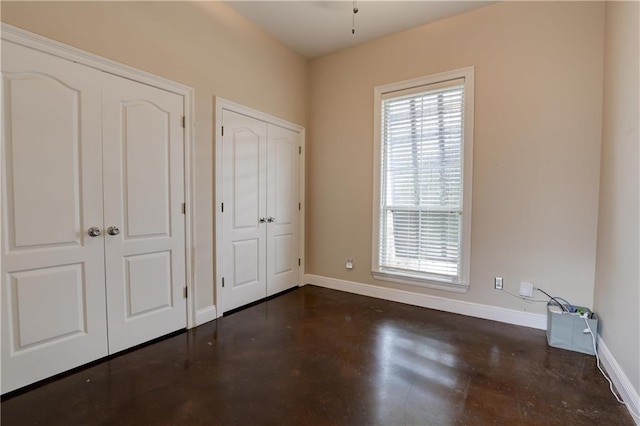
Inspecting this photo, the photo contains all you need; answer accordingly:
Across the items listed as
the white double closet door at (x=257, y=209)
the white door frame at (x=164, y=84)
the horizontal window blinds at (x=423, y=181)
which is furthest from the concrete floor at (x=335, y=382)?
the horizontal window blinds at (x=423, y=181)

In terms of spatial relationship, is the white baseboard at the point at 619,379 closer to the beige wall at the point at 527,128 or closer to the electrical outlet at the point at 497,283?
the beige wall at the point at 527,128

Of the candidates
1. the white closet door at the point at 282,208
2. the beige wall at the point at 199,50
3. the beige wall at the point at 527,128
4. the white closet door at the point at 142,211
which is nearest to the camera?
the beige wall at the point at 199,50

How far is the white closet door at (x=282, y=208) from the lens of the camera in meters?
3.68

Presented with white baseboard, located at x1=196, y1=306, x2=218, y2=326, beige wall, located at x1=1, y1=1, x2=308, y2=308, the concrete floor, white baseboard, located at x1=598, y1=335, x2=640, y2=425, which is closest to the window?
the concrete floor

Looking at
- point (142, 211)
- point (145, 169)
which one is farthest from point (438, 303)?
point (145, 169)

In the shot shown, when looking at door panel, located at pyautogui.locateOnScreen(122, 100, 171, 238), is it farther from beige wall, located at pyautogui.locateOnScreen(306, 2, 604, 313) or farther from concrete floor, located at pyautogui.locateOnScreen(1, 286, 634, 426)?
beige wall, located at pyautogui.locateOnScreen(306, 2, 604, 313)

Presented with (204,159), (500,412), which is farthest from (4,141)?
(500,412)

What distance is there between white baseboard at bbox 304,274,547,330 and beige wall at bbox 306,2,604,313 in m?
0.07

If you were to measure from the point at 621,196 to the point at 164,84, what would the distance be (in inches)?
139

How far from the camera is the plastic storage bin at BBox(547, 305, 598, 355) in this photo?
236 centimetres

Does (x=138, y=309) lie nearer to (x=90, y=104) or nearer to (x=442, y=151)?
(x=90, y=104)

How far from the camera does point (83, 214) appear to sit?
2.10 metres

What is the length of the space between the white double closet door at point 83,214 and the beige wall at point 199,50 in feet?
0.66

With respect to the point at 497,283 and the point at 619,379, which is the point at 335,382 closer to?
the point at 619,379
